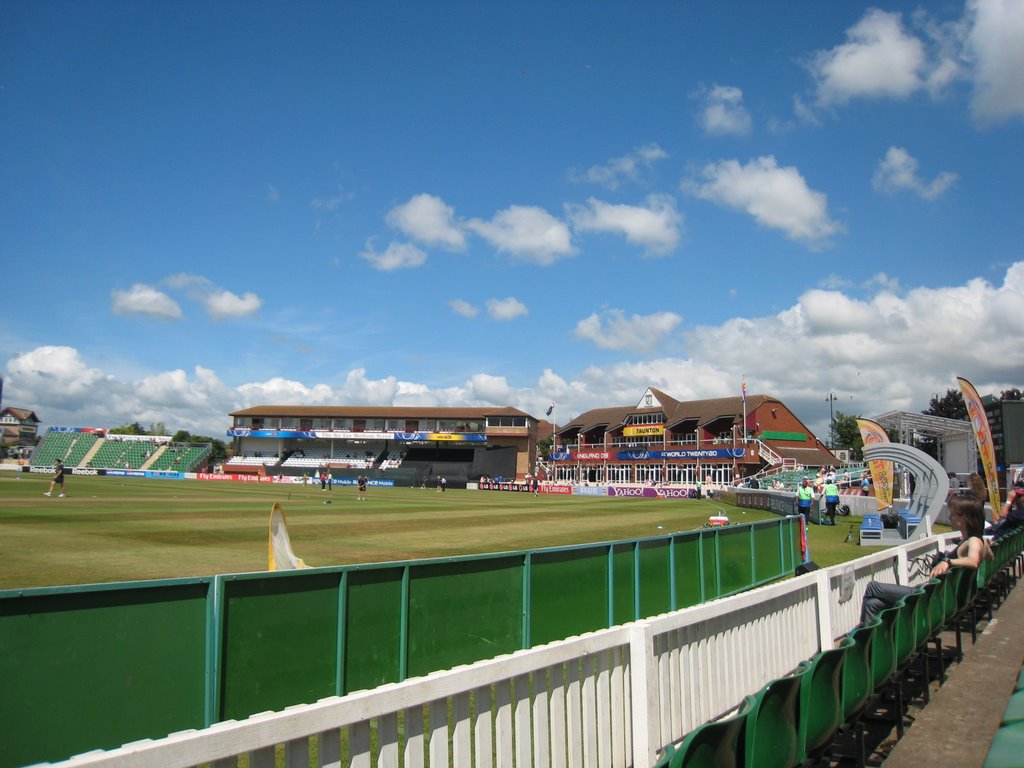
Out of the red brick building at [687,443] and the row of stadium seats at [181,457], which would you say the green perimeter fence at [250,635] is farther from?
the row of stadium seats at [181,457]

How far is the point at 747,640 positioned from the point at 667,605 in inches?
191

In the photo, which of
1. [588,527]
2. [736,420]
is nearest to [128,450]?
[736,420]

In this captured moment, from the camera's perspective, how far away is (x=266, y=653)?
5.22m

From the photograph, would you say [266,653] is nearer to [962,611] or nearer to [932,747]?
[932,747]

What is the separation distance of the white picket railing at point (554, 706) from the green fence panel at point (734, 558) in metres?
5.46

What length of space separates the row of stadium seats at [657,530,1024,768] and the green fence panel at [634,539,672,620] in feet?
10.4

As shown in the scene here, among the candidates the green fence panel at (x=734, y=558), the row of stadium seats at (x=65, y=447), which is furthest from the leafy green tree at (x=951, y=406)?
the row of stadium seats at (x=65, y=447)

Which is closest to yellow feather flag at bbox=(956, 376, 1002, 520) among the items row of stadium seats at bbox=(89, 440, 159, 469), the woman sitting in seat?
the woman sitting in seat

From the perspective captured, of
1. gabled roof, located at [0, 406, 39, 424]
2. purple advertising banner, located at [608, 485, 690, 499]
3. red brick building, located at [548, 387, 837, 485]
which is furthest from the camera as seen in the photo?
gabled roof, located at [0, 406, 39, 424]

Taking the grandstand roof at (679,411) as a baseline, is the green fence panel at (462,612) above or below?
below

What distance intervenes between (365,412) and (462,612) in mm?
97445

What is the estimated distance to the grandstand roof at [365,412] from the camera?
10019 cm

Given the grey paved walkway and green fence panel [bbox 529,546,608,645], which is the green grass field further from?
the grey paved walkway

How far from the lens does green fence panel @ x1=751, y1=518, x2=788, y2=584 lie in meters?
13.1
